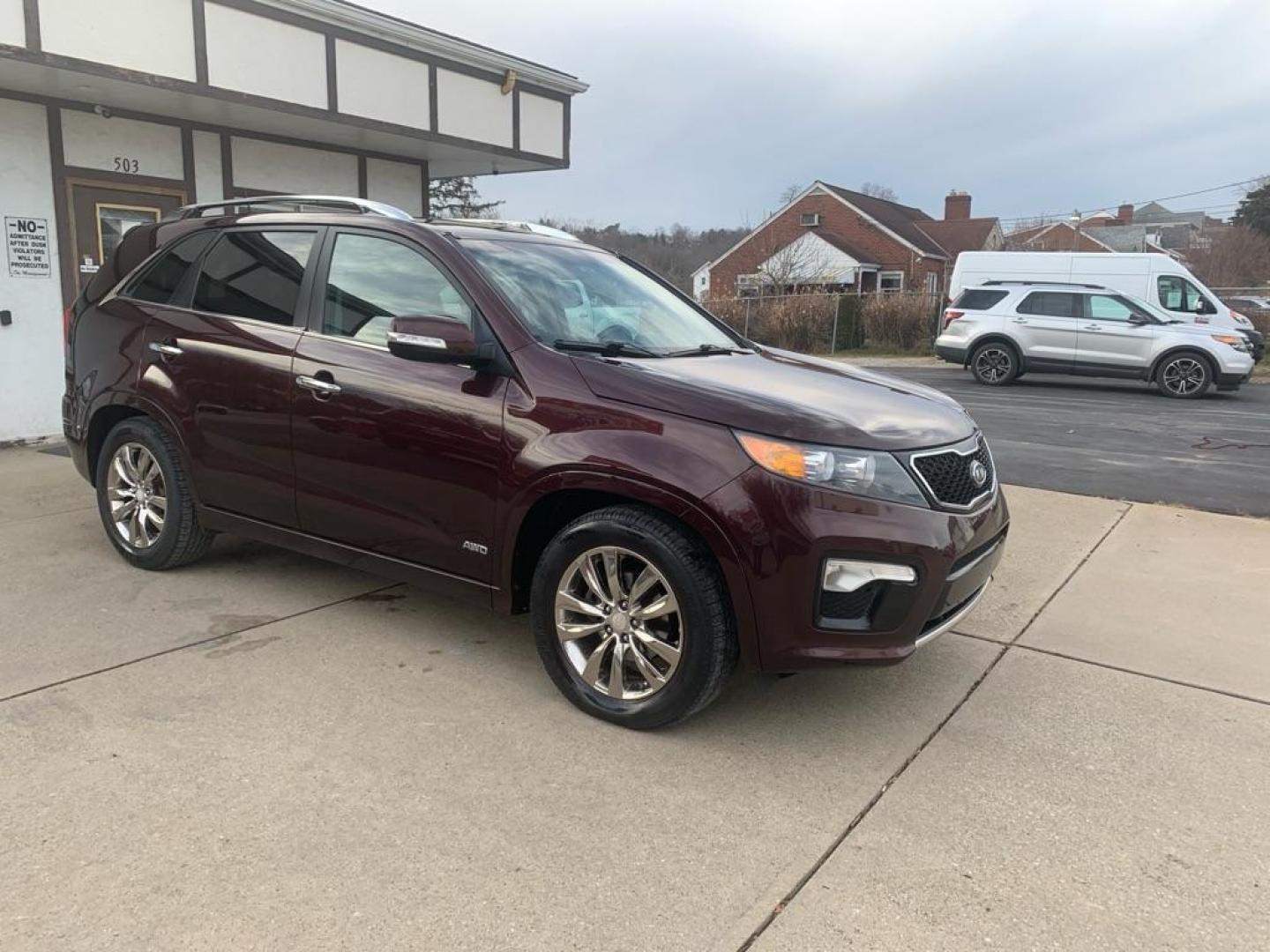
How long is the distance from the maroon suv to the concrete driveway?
383mm

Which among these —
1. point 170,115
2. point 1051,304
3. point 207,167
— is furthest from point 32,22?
point 1051,304

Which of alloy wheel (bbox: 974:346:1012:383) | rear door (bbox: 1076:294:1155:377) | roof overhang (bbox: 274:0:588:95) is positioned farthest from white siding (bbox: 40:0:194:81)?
rear door (bbox: 1076:294:1155:377)

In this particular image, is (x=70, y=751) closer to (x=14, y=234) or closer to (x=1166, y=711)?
(x=1166, y=711)

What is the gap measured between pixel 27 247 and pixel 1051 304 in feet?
49.6

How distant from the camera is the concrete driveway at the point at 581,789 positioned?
2.42m

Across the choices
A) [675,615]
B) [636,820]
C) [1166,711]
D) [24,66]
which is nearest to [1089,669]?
[1166,711]

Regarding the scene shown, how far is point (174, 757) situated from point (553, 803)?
1268 mm

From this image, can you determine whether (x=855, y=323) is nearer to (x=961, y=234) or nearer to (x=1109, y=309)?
(x=1109, y=309)

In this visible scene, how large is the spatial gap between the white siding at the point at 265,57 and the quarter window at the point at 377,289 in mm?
5020

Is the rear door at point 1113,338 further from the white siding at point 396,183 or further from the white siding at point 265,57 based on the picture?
the white siding at point 265,57

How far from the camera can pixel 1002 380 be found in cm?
1720

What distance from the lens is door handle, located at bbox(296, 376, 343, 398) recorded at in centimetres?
395

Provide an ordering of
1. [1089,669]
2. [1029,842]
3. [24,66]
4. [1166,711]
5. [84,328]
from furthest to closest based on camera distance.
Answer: [24,66] → [84,328] → [1089,669] → [1166,711] → [1029,842]

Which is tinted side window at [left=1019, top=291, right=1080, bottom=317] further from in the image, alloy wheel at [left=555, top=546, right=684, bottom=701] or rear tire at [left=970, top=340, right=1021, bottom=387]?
alloy wheel at [left=555, top=546, right=684, bottom=701]
